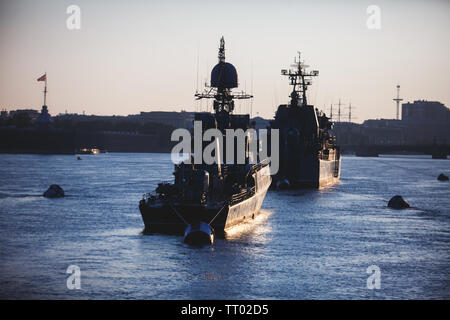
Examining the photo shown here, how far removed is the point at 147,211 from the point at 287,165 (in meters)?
50.7

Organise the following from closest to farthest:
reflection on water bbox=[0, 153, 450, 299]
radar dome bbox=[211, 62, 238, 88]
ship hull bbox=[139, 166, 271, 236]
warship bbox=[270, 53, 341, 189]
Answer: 1. reflection on water bbox=[0, 153, 450, 299]
2. ship hull bbox=[139, 166, 271, 236]
3. radar dome bbox=[211, 62, 238, 88]
4. warship bbox=[270, 53, 341, 189]

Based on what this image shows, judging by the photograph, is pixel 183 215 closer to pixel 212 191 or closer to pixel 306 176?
pixel 212 191

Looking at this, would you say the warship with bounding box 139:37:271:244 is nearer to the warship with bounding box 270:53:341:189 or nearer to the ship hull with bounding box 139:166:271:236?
the ship hull with bounding box 139:166:271:236

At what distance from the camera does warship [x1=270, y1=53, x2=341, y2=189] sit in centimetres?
9050

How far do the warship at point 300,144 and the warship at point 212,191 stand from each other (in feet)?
116

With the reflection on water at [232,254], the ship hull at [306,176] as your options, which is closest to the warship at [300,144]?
the ship hull at [306,176]

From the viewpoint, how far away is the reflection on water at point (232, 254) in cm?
3108

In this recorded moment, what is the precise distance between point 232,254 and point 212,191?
7.97 metres

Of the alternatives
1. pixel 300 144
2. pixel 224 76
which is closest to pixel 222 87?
pixel 224 76

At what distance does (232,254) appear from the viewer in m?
38.3

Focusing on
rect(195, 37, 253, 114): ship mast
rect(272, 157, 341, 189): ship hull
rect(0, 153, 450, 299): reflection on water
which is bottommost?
rect(0, 153, 450, 299): reflection on water

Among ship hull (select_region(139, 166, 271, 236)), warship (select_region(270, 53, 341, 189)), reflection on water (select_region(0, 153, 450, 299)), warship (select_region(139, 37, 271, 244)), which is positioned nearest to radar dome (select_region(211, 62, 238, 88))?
warship (select_region(139, 37, 271, 244))
